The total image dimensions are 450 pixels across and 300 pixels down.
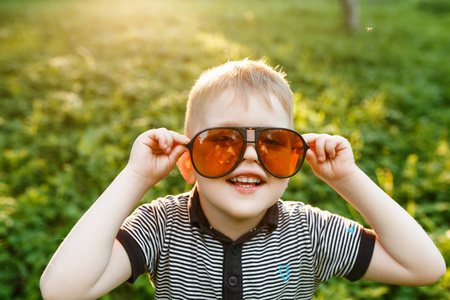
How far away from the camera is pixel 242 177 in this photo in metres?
1.44

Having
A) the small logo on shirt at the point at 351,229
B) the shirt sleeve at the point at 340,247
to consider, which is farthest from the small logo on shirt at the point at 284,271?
the small logo on shirt at the point at 351,229

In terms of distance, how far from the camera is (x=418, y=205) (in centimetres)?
359

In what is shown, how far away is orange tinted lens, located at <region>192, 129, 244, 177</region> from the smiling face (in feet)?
0.13

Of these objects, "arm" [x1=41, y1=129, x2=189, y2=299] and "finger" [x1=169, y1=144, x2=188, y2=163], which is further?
"finger" [x1=169, y1=144, x2=188, y2=163]

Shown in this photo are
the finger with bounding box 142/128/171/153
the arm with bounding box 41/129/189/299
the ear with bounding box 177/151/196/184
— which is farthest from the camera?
the ear with bounding box 177/151/196/184

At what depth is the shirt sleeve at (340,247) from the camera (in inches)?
59.9

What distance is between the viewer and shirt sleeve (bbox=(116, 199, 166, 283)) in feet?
4.69

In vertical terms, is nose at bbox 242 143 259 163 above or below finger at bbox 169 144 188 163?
above

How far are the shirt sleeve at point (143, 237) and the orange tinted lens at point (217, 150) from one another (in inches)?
12.2

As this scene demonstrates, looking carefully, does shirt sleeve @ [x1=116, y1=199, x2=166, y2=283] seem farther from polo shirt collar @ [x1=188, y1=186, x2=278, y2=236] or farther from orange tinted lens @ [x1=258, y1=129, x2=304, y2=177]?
orange tinted lens @ [x1=258, y1=129, x2=304, y2=177]

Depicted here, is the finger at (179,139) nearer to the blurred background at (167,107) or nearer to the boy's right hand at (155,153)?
the boy's right hand at (155,153)

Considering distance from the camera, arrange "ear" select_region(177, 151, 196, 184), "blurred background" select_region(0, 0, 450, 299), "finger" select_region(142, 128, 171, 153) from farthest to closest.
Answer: "blurred background" select_region(0, 0, 450, 299), "ear" select_region(177, 151, 196, 184), "finger" select_region(142, 128, 171, 153)

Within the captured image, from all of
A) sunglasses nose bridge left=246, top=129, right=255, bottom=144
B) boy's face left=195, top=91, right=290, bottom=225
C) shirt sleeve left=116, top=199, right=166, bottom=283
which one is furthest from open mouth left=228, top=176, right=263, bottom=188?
shirt sleeve left=116, top=199, right=166, bottom=283

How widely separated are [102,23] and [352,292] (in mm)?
9786
